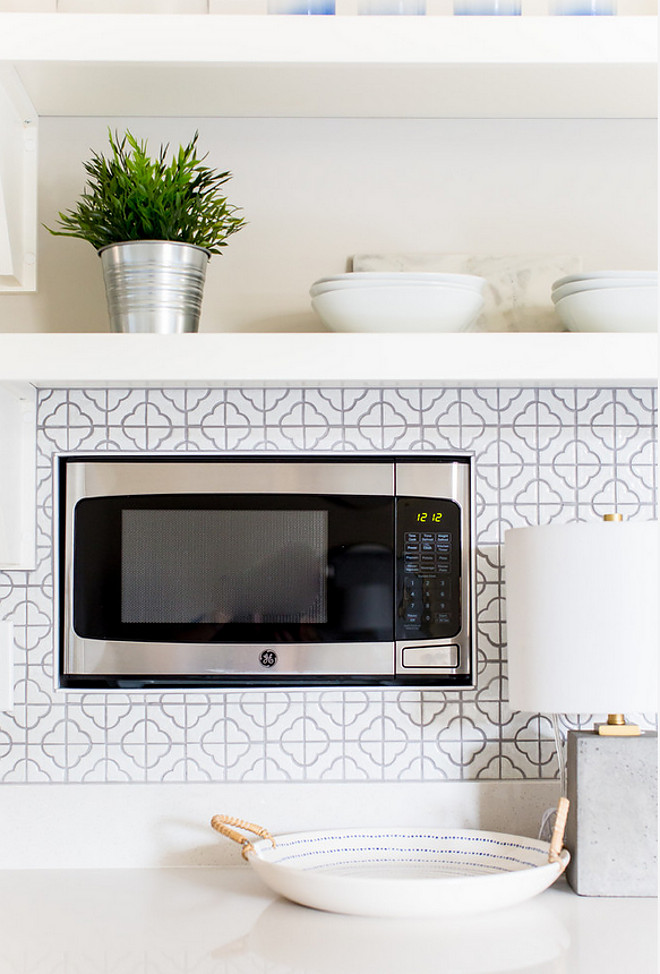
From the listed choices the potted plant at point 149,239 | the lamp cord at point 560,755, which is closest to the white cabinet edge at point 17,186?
the potted plant at point 149,239

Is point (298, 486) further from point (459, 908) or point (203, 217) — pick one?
point (459, 908)

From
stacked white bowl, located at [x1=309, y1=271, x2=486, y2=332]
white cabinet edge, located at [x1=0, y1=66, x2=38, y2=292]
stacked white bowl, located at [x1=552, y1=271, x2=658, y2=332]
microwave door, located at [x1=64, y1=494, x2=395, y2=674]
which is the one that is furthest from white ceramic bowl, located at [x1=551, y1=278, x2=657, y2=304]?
white cabinet edge, located at [x1=0, y1=66, x2=38, y2=292]

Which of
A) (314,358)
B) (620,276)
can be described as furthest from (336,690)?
(620,276)

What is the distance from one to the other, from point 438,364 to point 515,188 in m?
0.41

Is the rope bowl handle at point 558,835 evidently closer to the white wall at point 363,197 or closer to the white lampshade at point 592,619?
the white lampshade at point 592,619

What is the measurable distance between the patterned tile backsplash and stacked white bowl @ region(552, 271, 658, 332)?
19cm

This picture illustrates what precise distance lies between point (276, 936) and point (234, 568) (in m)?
0.52

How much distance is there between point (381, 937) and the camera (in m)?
1.10

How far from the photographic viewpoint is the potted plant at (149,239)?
1243 millimetres

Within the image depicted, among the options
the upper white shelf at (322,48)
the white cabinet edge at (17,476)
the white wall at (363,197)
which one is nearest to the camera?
the upper white shelf at (322,48)

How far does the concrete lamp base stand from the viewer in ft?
4.04

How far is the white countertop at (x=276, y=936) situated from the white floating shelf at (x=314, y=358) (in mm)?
659

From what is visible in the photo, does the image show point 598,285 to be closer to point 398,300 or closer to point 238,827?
point 398,300

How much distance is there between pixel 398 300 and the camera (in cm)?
127
